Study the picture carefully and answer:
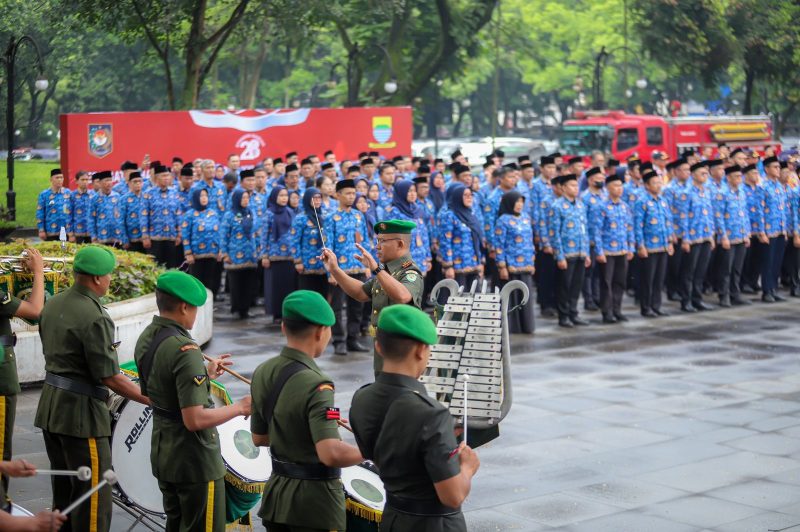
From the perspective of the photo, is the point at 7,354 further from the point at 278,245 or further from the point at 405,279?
the point at 278,245

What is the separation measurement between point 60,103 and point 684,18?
59.5 ft

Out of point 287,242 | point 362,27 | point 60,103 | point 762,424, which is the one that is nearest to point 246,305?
point 287,242

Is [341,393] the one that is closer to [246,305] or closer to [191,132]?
[246,305]

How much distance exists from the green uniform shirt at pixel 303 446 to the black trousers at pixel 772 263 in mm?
14642

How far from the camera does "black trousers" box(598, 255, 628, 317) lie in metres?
16.4

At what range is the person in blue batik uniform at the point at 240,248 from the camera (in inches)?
648

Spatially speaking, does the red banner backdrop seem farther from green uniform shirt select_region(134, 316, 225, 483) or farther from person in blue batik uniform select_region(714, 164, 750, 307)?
green uniform shirt select_region(134, 316, 225, 483)

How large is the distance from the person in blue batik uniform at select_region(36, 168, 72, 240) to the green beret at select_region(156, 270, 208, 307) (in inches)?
545

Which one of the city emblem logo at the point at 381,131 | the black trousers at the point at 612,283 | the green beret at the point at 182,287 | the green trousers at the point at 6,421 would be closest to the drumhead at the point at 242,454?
the green beret at the point at 182,287

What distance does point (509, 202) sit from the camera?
50.8 feet

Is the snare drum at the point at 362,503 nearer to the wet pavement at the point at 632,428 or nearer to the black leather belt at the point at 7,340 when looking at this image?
the wet pavement at the point at 632,428

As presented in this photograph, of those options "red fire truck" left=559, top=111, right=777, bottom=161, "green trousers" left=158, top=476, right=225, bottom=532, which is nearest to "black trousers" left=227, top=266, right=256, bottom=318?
"green trousers" left=158, top=476, right=225, bottom=532

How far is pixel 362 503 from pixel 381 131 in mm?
19152

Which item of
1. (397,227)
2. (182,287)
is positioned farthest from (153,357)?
(397,227)
